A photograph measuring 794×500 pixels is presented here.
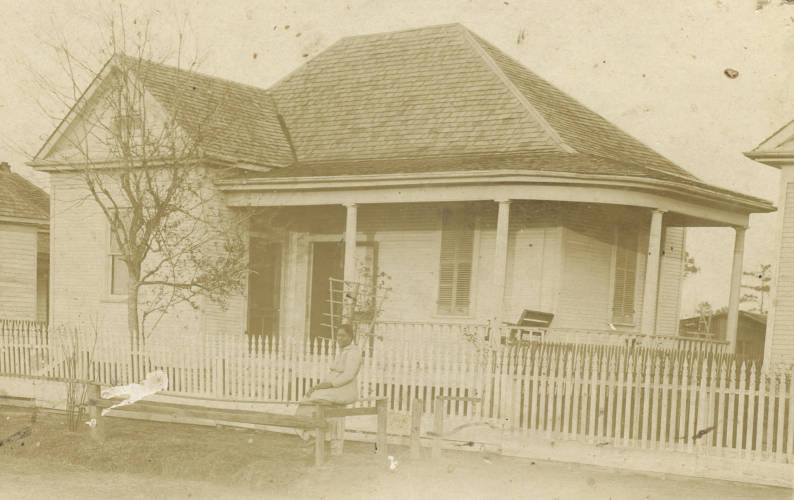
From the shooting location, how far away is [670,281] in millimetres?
21203

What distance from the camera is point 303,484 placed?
9.82 metres

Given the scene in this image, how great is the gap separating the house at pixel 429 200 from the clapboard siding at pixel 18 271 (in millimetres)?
5810

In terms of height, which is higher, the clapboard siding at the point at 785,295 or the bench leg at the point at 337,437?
the clapboard siding at the point at 785,295

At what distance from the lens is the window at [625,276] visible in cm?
1883

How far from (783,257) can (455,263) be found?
5615 millimetres

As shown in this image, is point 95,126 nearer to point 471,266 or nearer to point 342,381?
point 471,266

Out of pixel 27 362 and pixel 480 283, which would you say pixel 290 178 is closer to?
pixel 480 283

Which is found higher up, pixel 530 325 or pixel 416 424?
pixel 530 325

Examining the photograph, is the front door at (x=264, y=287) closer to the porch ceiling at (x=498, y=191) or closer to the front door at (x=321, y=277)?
the front door at (x=321, y=277)

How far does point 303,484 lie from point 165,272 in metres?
9.89

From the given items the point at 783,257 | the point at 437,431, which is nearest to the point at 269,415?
the point at 437,431

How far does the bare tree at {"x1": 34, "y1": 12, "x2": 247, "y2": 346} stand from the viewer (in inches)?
704

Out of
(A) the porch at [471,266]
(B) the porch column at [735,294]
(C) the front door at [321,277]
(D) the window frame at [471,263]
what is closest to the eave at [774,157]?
(A) the porch at [471,266]

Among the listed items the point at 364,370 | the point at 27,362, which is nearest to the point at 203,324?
the point at 27,362
